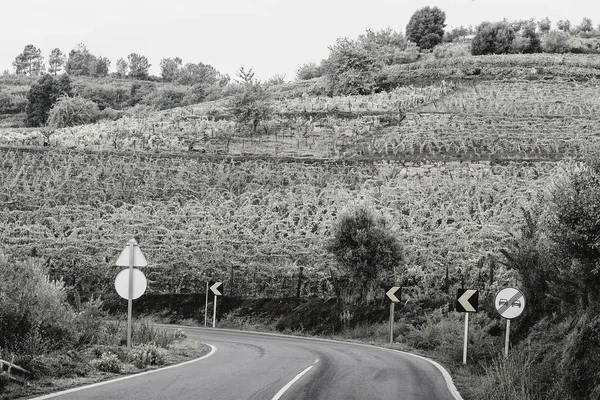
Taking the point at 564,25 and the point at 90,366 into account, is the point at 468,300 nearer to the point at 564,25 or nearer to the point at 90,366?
the point at 90,366

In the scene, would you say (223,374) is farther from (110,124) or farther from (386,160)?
(110,124)

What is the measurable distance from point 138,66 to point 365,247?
141 m

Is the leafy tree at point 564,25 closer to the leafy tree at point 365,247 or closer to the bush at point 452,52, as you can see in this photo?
the bush at point 452,52

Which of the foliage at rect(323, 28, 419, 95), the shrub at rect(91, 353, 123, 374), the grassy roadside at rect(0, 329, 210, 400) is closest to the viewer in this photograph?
the grassy roadside at rect(0, 329, 210, 400)

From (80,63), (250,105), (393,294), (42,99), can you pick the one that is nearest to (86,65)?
(80,63)

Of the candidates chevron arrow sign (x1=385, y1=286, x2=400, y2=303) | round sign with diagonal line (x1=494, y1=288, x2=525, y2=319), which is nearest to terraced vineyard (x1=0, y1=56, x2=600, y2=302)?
chevron arrow sign (x1=385, y1=286, x2=400, y2=303)

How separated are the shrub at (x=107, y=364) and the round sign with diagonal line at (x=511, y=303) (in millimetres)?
7755

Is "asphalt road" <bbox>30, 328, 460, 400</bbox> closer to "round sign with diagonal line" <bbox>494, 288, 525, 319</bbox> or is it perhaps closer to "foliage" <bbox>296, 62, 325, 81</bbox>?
"round sign with diagonal line" <bbox>494, 288, 525, 319</bbox>

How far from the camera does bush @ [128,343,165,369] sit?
53.5 feet

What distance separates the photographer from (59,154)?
173 feet

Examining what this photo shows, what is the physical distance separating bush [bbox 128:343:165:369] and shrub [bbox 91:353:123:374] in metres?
1.18

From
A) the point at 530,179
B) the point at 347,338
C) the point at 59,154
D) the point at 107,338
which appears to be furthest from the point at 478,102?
the point at 107,338

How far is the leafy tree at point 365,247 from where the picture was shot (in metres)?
31.4

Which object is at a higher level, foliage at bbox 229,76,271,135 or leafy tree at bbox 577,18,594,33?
leafy tree at bbox 577,18,594,33
